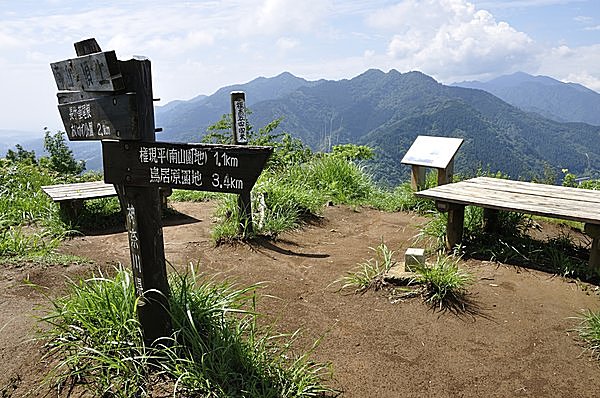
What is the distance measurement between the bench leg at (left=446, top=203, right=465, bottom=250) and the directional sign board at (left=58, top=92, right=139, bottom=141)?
3520 mm

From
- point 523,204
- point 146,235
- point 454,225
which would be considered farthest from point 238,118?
point 146,235

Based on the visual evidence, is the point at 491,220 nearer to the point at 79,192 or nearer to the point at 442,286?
the point at 442,286

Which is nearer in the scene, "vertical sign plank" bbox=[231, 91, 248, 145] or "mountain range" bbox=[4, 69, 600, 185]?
"vertical sign plank" bbox=[231, 91, 248, 145]

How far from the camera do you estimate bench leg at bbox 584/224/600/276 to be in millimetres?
4235

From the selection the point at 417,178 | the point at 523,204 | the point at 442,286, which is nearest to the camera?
the point at 442,286

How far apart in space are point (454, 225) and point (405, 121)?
3187 inches

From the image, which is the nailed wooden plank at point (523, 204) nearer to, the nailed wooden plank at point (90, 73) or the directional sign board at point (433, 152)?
the directional sign board at point (433, 152)

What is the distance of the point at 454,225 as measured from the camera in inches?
198

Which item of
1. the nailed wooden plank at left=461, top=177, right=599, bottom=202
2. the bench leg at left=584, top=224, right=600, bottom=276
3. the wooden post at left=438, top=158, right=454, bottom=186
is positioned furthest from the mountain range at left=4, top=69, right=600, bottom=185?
the bench leg at left=584, top=224, right=600, bottom=276

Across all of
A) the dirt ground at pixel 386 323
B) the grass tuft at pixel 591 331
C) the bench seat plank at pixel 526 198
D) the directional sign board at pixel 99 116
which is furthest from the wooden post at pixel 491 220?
the directional sign board at pixel 99 116

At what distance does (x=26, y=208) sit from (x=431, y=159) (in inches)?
218

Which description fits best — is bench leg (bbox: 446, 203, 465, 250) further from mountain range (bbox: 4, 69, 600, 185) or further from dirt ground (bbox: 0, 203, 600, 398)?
mountain range (bbox: 4, 69, 600, 185)

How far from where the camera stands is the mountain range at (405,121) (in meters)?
58.2

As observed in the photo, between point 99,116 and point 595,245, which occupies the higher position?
point 99,116
